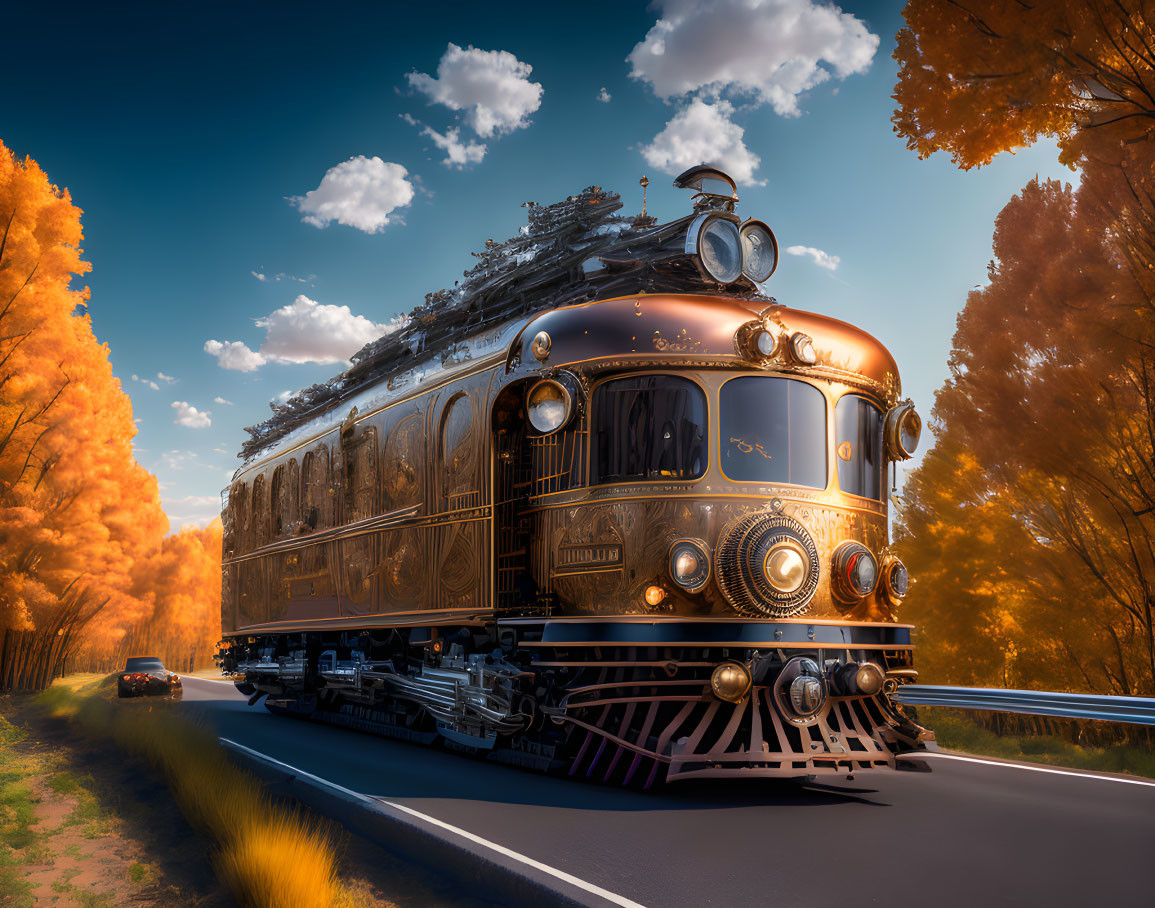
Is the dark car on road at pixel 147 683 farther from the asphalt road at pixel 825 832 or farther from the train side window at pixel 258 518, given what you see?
the asphalt road at pixel 825 832

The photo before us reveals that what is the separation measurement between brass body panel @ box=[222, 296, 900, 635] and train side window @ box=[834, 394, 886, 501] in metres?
0.10

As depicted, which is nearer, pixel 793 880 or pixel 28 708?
pixel 793 880

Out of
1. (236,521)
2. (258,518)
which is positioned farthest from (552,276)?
(236,521)

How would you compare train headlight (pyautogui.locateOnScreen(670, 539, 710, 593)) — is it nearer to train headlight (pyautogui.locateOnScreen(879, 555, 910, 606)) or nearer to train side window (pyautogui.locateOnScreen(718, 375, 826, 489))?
train side window (pyautogui.locateOnScreen(718, 375, 826, 489))

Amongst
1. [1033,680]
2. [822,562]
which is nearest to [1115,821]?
[822,562]

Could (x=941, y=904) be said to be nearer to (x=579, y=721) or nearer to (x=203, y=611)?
(x=579, y=721)

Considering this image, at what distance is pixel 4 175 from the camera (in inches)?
542

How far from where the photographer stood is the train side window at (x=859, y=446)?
7.97 metres

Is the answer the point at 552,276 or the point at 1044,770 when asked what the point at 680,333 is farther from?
the point at 1044,770

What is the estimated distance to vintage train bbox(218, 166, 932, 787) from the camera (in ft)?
22.8

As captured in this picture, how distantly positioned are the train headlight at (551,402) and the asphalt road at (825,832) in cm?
295

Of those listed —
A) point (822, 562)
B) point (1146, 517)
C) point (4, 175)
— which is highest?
point (4, 175)

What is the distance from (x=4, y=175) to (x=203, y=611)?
49491 millimetres

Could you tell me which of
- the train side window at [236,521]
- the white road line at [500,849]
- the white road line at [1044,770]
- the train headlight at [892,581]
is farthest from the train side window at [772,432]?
the train side window at [236,521]
